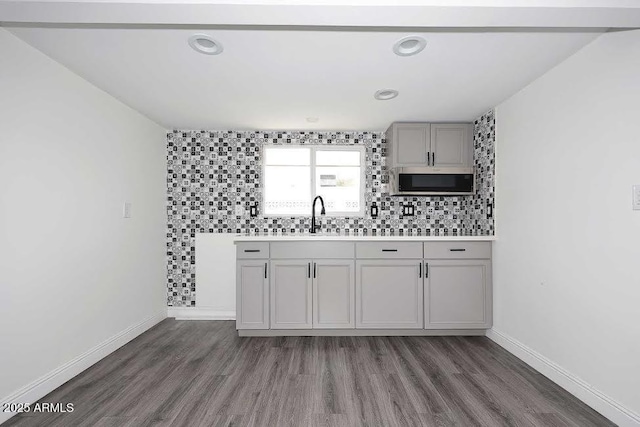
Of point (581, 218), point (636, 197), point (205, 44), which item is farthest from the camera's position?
point (581, 218)

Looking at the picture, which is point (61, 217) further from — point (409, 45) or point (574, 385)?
point (574, 385)

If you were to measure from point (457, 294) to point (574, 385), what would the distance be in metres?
1.11

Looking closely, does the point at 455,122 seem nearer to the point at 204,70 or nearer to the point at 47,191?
the point at 204,70

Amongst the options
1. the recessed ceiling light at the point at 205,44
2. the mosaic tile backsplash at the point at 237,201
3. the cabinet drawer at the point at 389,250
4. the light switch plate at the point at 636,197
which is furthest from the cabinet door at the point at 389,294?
the recessed ceiling light at the point at 205,44

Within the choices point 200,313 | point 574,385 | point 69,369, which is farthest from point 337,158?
point 69,369

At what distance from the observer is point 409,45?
1.98 metres

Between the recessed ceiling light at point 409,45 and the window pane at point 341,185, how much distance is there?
1.94 m

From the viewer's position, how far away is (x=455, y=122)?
3500mm

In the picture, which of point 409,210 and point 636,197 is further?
point 409,210

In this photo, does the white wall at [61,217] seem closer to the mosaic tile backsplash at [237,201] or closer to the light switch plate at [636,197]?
the mosaic tile backsplash at [237,201]

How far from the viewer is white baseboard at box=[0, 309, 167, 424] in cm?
192

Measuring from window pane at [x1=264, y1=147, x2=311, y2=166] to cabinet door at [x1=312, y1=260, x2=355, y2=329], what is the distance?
4.49ft

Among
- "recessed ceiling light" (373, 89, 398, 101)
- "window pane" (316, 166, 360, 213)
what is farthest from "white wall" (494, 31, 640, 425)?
"window pane" (316, 166, 360, 213)

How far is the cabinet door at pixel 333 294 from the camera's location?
10.2ft
